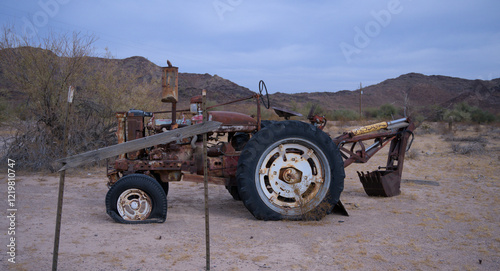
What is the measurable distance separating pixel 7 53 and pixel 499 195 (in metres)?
12.3

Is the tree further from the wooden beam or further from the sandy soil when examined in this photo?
the wooden beam

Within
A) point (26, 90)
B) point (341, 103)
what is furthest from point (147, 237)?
point (341, 103)

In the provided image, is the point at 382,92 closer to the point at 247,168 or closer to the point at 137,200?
the point at 247,168

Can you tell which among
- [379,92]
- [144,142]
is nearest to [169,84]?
[144,142]

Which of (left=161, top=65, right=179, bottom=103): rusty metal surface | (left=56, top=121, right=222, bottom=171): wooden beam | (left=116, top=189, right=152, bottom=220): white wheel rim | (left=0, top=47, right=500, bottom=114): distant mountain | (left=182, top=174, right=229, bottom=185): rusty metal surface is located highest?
(left=0, top=47, right=500, bottom=114): distant mountain

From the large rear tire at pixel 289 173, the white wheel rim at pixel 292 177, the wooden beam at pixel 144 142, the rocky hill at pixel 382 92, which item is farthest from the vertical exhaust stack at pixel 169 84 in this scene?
the rocky hill at pixel 382 92

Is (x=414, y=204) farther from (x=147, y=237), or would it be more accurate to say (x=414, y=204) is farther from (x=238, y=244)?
(x=147, y=237)

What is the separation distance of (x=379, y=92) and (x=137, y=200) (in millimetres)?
72035

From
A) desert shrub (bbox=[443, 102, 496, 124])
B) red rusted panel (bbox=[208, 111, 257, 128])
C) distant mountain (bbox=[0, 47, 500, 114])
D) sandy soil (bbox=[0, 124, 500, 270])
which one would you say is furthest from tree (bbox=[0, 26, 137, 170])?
distant mountain (bbox=[0, 47, 500, 114])

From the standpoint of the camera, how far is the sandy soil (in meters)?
3.76

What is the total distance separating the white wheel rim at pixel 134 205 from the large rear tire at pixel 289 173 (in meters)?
1.30

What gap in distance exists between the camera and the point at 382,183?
7234 mm

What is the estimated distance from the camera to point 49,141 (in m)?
10.5

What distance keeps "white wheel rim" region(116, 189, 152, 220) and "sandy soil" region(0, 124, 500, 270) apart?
0.74 feet
